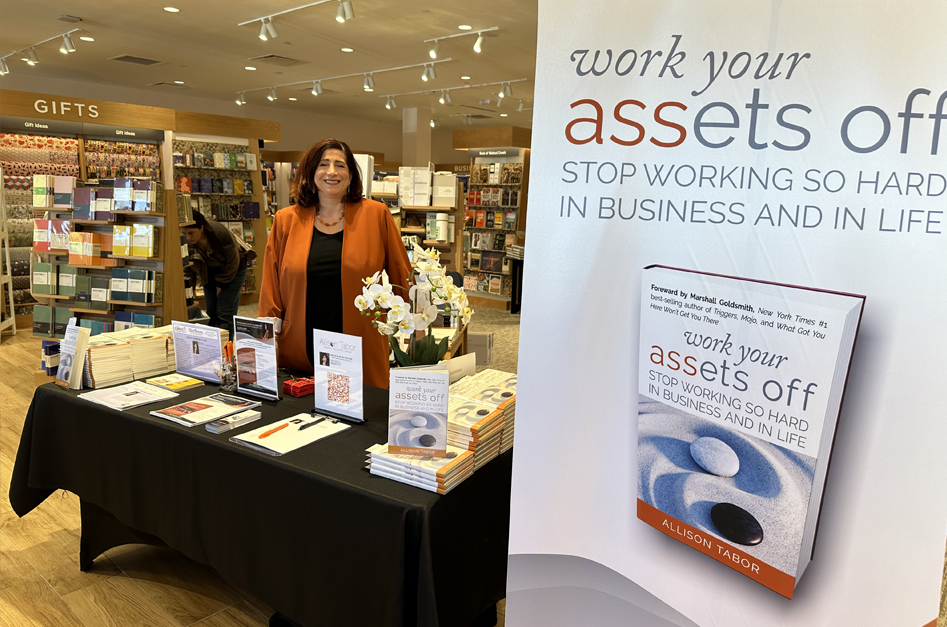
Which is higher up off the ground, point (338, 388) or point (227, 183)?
point (227, 183)

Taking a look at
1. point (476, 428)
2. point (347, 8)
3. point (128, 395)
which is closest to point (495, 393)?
point (476, 428)

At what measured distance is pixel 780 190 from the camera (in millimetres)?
1032

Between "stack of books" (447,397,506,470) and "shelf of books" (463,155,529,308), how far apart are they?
738 centimetres

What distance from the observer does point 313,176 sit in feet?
8.34

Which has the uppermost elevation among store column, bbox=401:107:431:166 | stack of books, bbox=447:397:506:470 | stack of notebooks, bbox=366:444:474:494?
store column, bbox=401:107:431:166

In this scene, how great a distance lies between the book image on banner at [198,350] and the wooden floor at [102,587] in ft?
2.67

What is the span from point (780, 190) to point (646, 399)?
427 mm

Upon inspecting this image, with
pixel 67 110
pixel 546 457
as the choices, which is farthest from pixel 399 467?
pixel 67 110

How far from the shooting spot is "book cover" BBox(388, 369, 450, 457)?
164 cm

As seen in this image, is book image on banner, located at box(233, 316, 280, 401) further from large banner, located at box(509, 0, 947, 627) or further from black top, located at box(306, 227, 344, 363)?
large banner, located at box(509, 0, 947, 627)

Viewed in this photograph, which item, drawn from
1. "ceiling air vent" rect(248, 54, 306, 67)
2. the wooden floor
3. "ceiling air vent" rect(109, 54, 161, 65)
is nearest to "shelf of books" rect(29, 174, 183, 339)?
the wooden floor

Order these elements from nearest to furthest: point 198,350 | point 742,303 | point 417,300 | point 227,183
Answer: point 742,303 → point 417,300 → point 198,350 → point 227,183

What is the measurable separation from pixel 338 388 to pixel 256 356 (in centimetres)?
37

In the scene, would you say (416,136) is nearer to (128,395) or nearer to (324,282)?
(324,282)
